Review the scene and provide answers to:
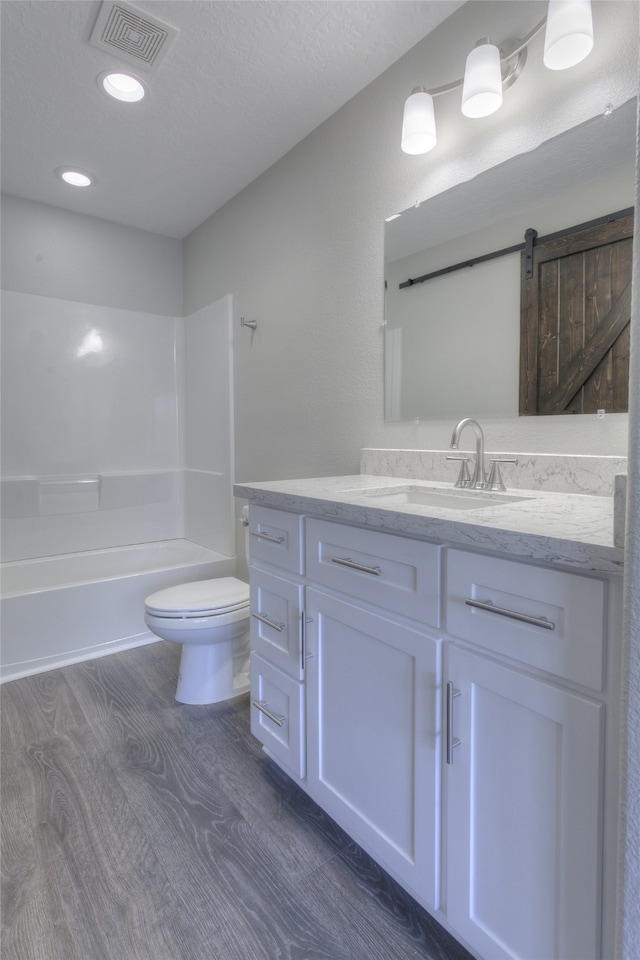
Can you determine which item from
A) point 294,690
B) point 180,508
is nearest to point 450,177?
point 294,690

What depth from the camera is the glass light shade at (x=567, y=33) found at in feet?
3.85

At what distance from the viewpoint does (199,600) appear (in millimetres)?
2049

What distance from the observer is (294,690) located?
1427mm

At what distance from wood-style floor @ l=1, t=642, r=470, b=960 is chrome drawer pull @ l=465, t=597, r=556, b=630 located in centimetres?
80

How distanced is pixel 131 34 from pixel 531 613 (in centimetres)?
212

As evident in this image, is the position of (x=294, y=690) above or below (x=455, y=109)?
below

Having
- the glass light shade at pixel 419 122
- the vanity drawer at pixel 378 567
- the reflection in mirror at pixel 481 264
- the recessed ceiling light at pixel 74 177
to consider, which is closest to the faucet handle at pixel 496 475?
the reflection in mirror at pixel 481 264

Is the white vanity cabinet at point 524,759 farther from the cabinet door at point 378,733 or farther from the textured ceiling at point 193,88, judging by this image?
the textured ceiling at point 193,88

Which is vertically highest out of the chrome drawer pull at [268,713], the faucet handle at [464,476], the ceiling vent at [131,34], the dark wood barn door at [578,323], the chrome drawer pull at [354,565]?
the ceiling vent at [131,34]

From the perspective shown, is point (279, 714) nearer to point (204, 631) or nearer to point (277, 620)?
point (277, 620)

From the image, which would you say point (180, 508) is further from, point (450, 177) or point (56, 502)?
point (450, 177)

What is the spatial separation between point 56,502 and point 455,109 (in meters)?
2.75

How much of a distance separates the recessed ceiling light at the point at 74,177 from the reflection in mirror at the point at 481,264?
5.64ft

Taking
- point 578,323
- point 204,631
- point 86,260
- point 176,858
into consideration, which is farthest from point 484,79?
point 86,260
